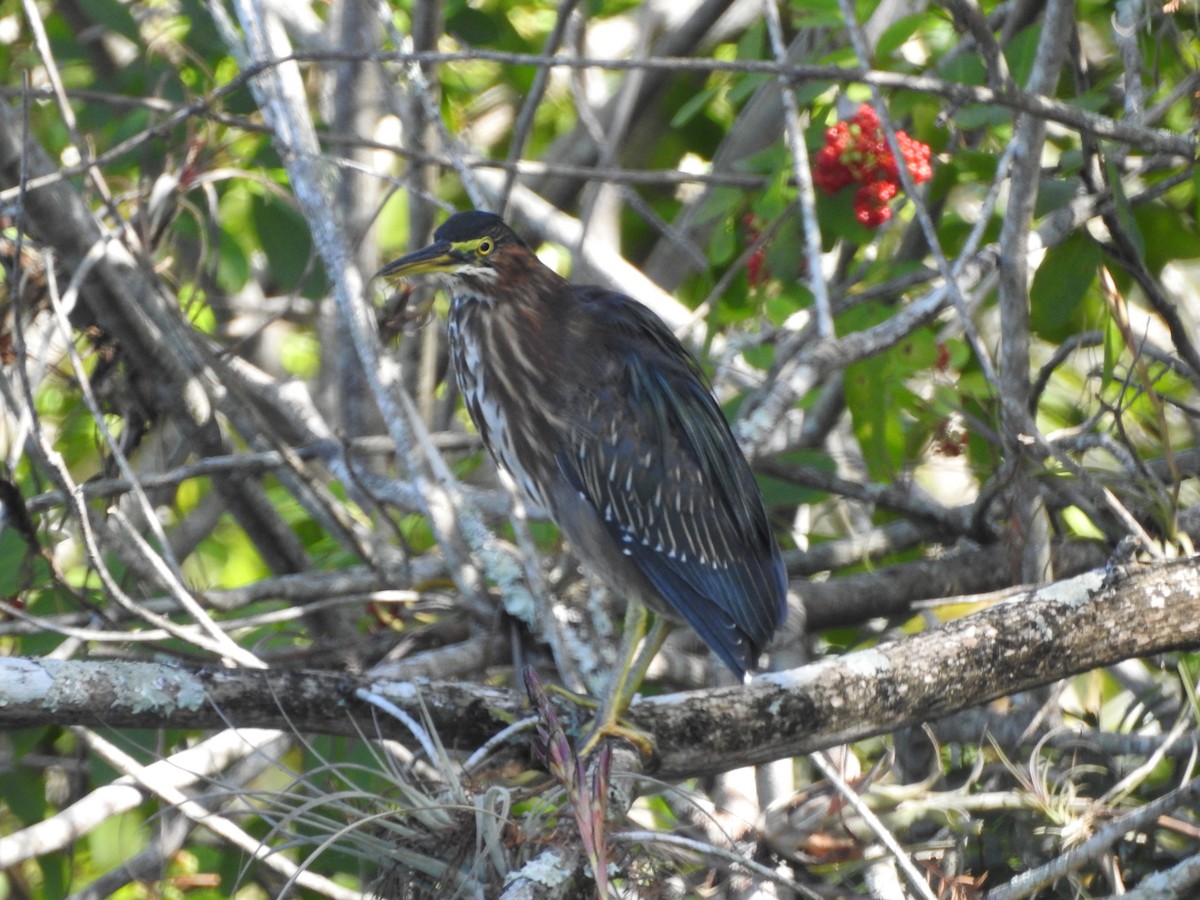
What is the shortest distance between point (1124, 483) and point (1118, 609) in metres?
0.27

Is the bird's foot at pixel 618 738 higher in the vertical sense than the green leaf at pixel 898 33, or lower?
lower

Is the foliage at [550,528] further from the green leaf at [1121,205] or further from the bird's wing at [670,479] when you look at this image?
the bird's wing at [670,479]

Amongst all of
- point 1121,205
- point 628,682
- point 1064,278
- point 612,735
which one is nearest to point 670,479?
point 628,682

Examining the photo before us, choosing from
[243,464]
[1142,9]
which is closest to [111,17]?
[243,464]

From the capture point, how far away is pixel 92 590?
3.07 metres

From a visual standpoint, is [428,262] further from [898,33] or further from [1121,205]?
[1121,205]

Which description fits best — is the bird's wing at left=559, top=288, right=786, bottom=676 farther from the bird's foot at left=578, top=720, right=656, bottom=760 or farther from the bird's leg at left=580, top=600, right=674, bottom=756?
the bird's foot at left=578, top=720, right=656, bottom=760

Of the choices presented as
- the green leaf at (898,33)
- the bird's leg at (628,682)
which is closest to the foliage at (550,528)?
the green leaf at (898,33)

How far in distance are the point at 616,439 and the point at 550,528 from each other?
726 millimetres

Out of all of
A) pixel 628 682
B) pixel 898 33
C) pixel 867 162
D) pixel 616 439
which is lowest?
pixel 628 682

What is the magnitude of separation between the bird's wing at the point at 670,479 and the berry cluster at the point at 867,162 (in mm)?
549

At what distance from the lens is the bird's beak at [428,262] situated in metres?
2.96

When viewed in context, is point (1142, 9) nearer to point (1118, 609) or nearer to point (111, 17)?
point (1118, 609)

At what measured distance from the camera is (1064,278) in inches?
118
